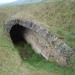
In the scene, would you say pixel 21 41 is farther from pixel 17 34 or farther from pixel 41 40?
pixel 41 40

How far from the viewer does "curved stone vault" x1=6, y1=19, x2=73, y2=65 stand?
14.9 meters

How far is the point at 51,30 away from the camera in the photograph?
16672 millimetres

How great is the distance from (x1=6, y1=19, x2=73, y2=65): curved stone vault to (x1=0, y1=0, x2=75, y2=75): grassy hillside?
0.38 metres

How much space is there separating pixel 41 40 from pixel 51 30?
3.38 ft

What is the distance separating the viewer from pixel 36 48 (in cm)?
1794

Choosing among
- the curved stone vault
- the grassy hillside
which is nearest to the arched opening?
the curved stone vault

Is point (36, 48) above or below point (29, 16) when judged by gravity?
below

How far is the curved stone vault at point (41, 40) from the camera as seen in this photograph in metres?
14.9

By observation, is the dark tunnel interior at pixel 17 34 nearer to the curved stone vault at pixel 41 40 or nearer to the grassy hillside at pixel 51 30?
the curved stone vault at pixel 41 40

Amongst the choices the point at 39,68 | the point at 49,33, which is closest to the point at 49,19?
the point at 49,33

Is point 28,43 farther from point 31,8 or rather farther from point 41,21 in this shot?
point 31,8

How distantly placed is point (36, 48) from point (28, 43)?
1.55 meters

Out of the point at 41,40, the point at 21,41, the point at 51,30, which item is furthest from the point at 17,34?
the point at 51,30

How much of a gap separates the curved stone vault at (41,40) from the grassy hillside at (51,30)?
38 cm
